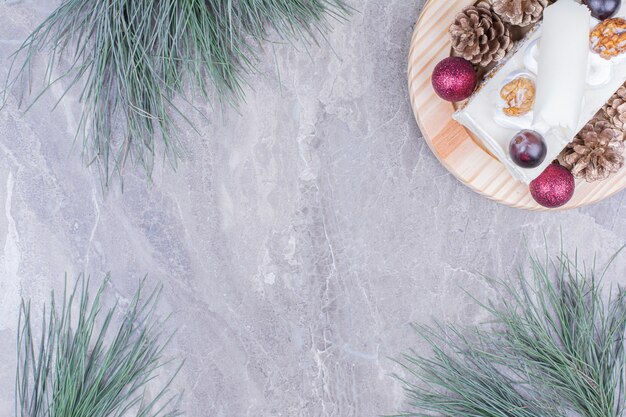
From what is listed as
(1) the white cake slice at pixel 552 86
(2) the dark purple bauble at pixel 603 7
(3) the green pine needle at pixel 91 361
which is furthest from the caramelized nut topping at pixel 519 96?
(3) the green pine needle at pixel 91 361

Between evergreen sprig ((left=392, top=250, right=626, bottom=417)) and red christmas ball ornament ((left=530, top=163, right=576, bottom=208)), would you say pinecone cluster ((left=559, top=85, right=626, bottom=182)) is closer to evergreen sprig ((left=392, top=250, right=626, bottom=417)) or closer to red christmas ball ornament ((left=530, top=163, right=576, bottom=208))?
red christmas ball ornament ((left=530, top=163, right=576, bottom=208))

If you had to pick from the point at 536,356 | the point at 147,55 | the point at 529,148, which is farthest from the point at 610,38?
the point at 147,55

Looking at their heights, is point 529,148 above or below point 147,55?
below

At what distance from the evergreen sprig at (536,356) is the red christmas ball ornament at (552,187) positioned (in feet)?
0.45

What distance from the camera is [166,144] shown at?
0.76 metres

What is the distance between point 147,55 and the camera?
729 mm

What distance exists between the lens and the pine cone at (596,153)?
69 centimetres

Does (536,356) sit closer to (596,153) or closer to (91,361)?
(596,153)

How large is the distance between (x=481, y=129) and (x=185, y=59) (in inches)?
14.8

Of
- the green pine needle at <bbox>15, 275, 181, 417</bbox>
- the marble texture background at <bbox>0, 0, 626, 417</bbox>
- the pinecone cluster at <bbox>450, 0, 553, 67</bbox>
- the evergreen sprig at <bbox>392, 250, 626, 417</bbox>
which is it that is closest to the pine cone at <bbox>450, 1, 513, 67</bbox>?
the pinecone cluster at <bbox>450, 0, 553, 67</bbox>

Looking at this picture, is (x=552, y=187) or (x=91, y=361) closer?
(x=552, y=187)

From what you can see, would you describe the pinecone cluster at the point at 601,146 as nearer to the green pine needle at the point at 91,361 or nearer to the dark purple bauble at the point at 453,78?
the dark purple bauble at the point at 453,78

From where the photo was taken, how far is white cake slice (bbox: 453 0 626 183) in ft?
2.04

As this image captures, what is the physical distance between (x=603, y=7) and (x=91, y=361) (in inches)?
31.1
